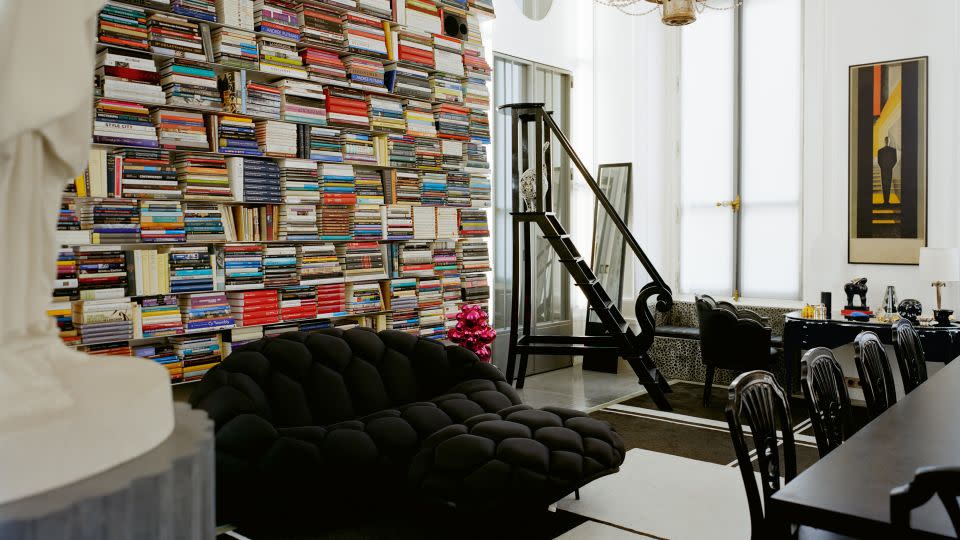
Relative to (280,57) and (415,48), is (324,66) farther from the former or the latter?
(415,48)

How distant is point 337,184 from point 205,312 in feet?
3.83

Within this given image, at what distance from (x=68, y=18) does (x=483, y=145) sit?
199 inches

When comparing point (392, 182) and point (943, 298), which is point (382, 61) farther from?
point (943, 298)

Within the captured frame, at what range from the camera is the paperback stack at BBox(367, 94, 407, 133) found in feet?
16.4

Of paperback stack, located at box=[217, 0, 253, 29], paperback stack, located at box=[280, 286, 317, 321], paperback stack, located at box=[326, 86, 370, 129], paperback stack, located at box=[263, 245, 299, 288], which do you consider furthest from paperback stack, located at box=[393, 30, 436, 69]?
paperback stack, located at box=[280, 286, 317, 321]

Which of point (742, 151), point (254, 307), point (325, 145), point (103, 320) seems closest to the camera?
point (103, 320)

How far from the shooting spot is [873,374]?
113 inches

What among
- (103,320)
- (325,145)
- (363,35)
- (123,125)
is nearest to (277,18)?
(363,35)

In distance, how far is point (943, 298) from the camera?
18.7 feet

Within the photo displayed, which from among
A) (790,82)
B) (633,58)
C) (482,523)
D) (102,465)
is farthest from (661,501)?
(633,58)

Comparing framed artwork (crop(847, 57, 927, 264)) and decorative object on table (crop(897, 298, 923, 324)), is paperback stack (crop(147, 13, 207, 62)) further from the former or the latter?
framed artwork (crop(847, 57, 927, 264))

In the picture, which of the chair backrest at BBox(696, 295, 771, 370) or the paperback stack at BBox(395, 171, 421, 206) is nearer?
the paperback stack at BBox(395, 171, 421, 206)

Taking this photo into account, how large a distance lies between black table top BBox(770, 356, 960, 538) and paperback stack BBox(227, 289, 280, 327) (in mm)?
3221

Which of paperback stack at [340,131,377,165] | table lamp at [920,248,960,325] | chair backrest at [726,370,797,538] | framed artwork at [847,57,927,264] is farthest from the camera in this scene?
framed artwork at [847,57,927,264]
